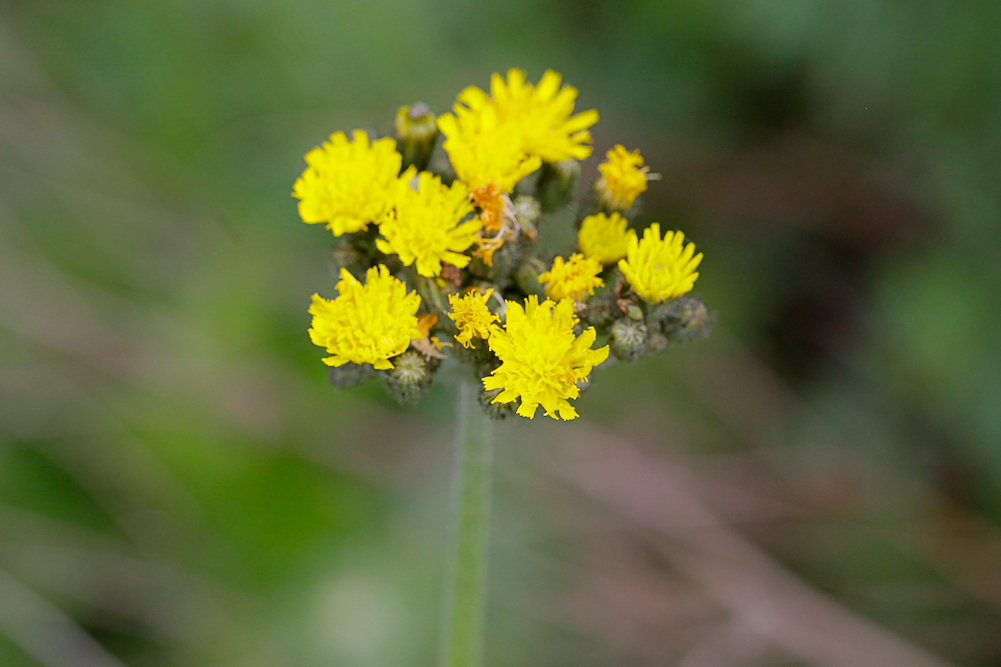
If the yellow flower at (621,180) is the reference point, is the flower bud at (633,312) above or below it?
below

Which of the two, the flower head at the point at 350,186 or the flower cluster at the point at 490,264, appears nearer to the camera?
the flower cluster at the point at 490,264

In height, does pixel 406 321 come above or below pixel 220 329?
below

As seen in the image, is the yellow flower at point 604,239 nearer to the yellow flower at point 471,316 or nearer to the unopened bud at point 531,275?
the unopened bud at point 531,275

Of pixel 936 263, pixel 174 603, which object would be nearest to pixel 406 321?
pixel 174 603

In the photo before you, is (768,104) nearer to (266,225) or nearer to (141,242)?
(266,225)

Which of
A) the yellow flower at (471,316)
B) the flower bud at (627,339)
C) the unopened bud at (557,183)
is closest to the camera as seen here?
the yellow flower at (471,316)

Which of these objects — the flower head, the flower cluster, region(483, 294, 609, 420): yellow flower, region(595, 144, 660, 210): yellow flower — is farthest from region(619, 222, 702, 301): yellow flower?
the flower head

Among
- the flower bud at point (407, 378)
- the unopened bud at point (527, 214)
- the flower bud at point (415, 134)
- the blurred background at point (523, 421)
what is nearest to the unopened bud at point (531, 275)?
the unopened bud at point (527, 214)
